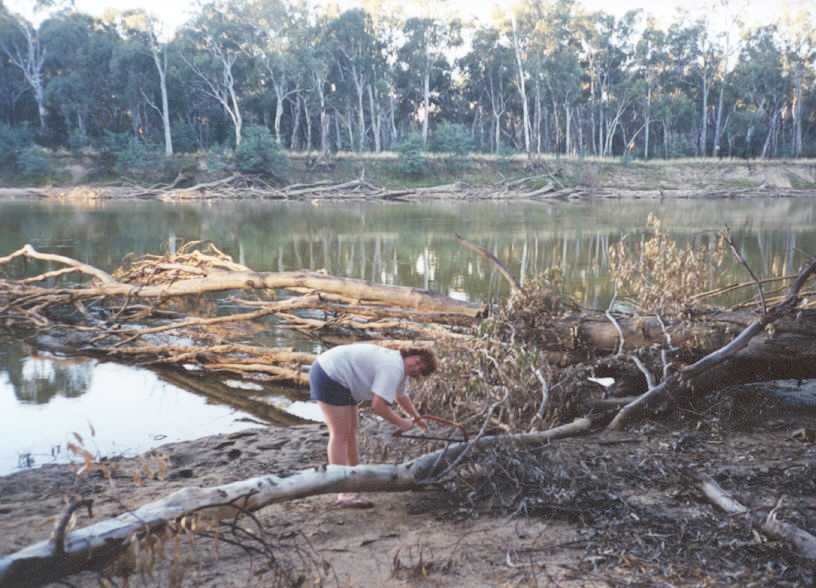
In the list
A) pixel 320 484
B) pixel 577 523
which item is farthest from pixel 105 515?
pixel 577 523

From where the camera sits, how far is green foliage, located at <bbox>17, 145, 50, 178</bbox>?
4319cm

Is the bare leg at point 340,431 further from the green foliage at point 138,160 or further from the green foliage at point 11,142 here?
the green foliage at point 11,142

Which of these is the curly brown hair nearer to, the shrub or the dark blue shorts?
the dark blue shorts

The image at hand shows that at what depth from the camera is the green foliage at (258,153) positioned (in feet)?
144

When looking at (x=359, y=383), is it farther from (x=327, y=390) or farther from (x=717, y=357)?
(x=717, y=357)

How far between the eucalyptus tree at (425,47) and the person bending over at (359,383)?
5126 cm

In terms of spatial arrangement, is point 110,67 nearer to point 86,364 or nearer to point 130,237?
point 130,237

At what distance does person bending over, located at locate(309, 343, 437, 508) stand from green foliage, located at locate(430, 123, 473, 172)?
158 ft

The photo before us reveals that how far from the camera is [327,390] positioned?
14.7 ft

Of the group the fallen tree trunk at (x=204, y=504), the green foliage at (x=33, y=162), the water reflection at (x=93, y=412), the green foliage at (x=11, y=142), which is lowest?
the water reflection at (x=93, y=412)

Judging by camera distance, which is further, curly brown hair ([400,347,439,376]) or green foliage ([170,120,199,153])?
green foliage ([170,120,199,153])

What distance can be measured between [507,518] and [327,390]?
134cm

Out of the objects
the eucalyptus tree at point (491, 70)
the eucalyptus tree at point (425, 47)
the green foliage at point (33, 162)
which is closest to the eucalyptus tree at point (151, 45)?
the green foliage at point (33, 162)

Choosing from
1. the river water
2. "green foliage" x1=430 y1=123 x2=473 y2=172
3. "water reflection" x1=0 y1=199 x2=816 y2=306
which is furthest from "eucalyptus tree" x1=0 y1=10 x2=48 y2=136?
"green foliage" x1=430 y1=123 x2=473 y2=172
